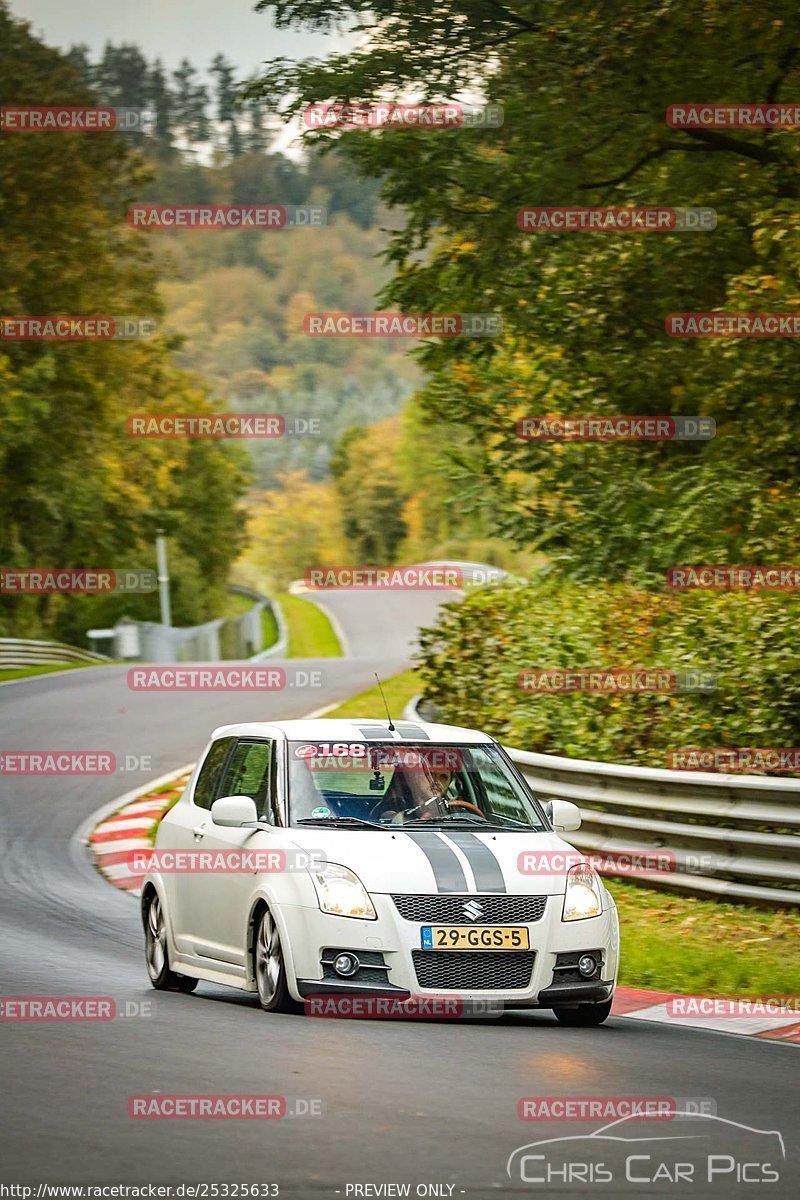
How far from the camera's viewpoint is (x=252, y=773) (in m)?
9.59

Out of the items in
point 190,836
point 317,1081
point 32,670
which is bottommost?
point 32,670

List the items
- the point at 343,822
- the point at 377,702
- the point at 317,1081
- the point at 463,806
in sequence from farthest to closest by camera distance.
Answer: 1. the point at 377,702
2. the point at 463,806
3. the point at 343,822
4. the point at 317,1081

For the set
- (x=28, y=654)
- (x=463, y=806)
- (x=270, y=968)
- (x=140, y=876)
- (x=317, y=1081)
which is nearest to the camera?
(x=317, y=1081)

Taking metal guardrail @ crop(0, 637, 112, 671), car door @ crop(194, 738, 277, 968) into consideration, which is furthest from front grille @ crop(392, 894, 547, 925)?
metal guardrail @ crop(0, 637, 112, 671)

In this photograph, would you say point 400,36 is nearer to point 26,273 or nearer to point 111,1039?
point 111,1039

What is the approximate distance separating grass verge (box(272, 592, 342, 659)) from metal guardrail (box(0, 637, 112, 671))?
47.2ft

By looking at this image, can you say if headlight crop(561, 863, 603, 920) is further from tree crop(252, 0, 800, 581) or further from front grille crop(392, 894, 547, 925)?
tree crop(252, 0, 800, 581)

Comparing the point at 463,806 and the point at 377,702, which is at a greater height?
the point at 463,806

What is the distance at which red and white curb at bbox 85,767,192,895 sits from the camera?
15.8 m

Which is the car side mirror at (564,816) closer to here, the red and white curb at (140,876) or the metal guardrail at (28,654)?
the red and white curb at (140,876)

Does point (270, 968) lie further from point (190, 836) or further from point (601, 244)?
point (601, 244)

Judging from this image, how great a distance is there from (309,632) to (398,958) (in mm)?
67070

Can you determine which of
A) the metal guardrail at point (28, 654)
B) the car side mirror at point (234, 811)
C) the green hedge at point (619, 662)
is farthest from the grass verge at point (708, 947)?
the metal guardrail at point (28, 654)

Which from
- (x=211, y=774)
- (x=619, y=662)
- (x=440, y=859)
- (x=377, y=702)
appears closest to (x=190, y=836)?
(x=211, y=774)
